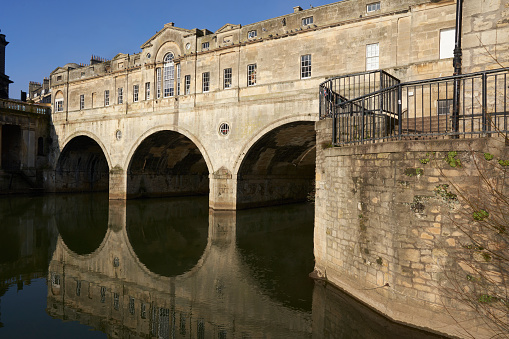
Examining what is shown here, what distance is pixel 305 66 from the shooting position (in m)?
17.9

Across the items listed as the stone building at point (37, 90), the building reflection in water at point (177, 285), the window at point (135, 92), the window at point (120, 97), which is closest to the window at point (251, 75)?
the building reflection in water at point (177, 285)

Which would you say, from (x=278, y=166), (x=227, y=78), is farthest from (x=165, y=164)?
(x=227, y=78)

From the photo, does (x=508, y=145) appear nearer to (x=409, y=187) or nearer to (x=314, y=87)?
(x=409, y=187)

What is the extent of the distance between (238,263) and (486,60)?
8.38 meters

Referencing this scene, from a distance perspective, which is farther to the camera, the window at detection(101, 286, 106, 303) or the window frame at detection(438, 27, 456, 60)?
the window frame at detection(438, 27, 456, 60)

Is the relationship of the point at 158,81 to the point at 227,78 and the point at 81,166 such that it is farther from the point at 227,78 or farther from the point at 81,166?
the point at 81,166

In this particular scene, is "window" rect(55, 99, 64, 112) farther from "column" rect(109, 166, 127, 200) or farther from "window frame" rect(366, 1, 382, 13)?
"window frame" rect(366, 1, 382, 13)

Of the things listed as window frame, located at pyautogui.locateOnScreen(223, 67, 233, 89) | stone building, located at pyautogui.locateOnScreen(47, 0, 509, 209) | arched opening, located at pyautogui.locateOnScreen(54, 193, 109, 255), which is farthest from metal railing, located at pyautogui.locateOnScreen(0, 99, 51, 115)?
window frame, located at pyautogui.locateOnScreen(223, 67, 233, 89)

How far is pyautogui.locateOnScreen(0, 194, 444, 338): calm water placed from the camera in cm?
632

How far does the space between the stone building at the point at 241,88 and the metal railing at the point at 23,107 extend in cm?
133

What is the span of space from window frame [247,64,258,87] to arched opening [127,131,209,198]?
7160mm

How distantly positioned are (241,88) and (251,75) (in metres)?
0.90

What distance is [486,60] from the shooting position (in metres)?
8.55

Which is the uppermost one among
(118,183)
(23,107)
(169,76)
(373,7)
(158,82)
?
(373,7)
